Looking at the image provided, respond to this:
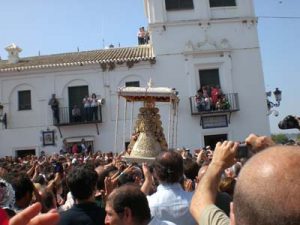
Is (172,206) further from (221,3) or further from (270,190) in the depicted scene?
(221,3)

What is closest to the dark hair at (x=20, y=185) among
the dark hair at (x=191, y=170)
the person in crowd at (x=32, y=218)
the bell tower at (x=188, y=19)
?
the dark hair at (x=191, y=170)

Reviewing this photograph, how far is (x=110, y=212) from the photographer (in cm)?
289

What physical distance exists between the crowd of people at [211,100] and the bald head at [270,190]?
19313 millimetres

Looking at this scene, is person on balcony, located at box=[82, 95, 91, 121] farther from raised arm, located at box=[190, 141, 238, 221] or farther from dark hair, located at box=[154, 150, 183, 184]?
raised arm, located at box=[190, 141, 238, 221]

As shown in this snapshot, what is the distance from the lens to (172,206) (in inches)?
138

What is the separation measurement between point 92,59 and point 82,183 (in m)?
19.0

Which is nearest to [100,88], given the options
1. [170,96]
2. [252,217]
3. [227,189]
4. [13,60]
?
[13,60]

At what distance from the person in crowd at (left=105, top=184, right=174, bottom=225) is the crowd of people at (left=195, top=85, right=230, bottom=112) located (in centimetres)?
1785

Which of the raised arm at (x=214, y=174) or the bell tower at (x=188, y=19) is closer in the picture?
the raised arm at (x=214, y=174)

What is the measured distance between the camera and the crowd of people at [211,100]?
2053 cm

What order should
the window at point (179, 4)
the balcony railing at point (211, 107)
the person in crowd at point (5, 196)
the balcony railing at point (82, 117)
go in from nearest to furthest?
1. the person in crowd at point (5, 196)
2. the balcony railing at point (211, 107)
3. the balcony railing at point (82, 117)
4. the window at point (179, 4)

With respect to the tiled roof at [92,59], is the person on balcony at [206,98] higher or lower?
lower

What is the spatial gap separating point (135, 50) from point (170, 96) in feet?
40.9

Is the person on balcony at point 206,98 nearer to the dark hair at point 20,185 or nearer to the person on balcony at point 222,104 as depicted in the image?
the person on balcony at point 222,104
